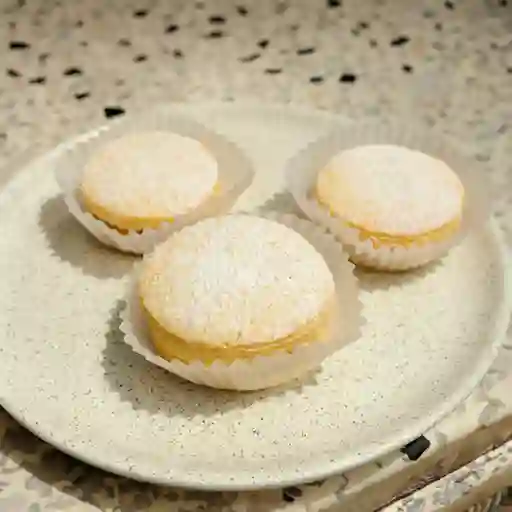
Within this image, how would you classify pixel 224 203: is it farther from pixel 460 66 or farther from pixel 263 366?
pixel 460 66

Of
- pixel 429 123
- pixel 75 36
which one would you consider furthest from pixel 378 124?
pixel 75 36

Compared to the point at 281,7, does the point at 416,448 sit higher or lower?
lower

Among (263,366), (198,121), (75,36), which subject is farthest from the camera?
(75,36)

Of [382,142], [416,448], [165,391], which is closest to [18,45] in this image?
[382,142]

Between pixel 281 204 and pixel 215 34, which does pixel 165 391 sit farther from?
pixel 215 34

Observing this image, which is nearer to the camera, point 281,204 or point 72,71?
point 281,204

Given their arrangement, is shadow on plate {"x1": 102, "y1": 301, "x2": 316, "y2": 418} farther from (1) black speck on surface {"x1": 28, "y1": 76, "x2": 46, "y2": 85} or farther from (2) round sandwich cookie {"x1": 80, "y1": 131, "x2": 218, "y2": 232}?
(1) black speck on surface {"x1": 28, "y1": 76, "x2": 46, "y2": 85}
